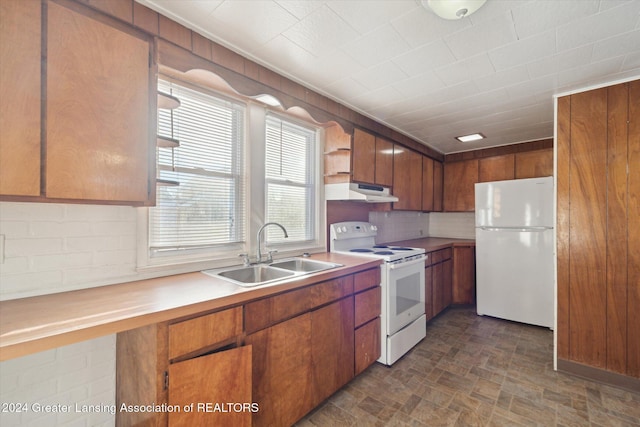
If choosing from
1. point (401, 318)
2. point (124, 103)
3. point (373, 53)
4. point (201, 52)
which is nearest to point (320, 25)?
point (373, 53)

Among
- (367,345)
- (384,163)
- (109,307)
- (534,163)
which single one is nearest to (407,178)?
(384,163)

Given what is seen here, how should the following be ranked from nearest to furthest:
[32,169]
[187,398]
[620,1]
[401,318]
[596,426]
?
[32,169]
[187,398]
[620,1]
[596,426]
[401,318]

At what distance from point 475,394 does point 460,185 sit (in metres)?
3.18

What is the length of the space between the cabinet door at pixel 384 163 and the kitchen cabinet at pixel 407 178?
107 millimetres

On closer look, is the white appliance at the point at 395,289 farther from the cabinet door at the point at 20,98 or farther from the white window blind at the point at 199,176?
the cabinet door at the point at 20,98

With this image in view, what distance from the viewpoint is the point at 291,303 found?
5.37ft

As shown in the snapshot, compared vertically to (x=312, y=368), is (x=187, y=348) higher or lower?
higher

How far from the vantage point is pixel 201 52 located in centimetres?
162

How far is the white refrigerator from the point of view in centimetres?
314

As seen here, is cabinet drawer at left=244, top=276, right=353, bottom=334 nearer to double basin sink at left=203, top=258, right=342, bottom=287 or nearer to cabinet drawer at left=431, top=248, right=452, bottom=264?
double basin sink at left=203, top=258, right=342, bottom=287

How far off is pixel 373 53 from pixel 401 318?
2.20 metres

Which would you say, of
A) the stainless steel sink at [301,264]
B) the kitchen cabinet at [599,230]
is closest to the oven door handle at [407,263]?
the stainless steel sink at [301,264]

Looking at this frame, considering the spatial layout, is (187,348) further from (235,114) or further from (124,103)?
(235,114)

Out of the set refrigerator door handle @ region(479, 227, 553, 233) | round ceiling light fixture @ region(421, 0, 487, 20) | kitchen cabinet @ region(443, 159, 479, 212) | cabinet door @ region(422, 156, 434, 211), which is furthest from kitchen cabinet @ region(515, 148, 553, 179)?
round ceiling light fixture @ region(421, 0, 487, 20)
